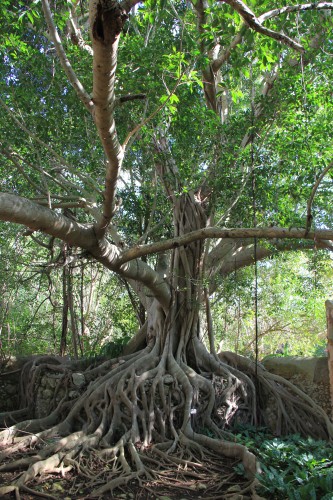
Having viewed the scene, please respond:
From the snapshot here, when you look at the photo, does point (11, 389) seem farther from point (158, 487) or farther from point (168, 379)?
point (158, 487)

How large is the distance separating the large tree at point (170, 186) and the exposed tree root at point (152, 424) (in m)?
0.02

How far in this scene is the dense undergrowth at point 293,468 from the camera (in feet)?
11.0

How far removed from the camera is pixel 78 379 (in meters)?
6.18

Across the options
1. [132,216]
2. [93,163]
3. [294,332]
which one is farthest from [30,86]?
[294,332]

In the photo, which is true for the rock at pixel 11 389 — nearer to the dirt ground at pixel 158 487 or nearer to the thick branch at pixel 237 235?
the dirt ground at pixel 158 487

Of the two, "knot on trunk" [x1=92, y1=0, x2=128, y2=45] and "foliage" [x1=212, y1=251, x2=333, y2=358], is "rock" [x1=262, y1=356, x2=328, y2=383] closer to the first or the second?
"foliage" [x1=212, y1=251, x2=333, y2=358]

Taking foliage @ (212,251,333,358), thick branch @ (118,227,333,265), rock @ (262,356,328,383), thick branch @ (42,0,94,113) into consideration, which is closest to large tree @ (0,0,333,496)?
thick branch @ (118,227,333,265)

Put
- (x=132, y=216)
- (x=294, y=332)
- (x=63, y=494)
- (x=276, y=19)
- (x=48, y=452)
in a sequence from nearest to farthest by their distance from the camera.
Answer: (x=63, y=494) → (x=48, y=452) → (x=276, y=19) → (x=132, y=216) → (x=294, y=332)

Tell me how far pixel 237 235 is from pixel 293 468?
202cm

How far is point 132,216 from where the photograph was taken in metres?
7.38

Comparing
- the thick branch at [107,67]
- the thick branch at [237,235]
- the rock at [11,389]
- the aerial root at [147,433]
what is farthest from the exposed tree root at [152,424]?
the thick branch at [107,67]

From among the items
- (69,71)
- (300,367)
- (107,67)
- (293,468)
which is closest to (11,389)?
(300,367)

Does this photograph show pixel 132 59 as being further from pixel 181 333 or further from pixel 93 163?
pixel 181 333

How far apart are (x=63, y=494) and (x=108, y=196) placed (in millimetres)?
2479
